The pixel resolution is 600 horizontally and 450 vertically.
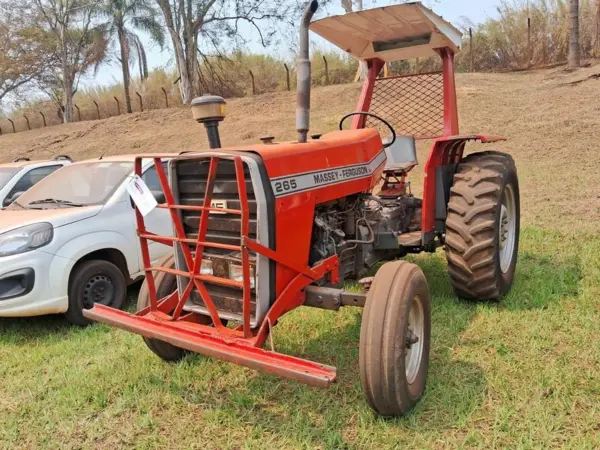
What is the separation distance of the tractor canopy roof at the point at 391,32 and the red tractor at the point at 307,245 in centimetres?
2

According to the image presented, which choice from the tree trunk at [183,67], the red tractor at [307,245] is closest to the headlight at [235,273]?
the red tractor at [307,245]

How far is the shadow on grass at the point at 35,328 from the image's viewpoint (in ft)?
14.7

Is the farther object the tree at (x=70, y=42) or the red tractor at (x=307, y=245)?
the tree at (x=70, y=42)

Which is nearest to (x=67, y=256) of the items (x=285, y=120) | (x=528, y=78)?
(x=285, y=120)

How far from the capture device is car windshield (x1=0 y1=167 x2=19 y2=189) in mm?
6902

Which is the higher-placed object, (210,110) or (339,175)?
(210,110)

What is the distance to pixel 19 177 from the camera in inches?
271

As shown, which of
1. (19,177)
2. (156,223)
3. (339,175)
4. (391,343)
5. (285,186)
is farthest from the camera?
(19,177)

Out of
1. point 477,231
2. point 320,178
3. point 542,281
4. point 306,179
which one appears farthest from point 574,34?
point 306,179

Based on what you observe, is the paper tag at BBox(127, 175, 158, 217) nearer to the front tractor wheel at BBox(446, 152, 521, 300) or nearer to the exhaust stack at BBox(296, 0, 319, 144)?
the exhaust stack at BBox(296, 0, 319, 144)

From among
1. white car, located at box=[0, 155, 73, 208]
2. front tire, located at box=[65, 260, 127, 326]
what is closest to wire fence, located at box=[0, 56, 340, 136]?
white car, located at box=[0, 155, 73, 208]

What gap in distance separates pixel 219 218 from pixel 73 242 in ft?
6.85

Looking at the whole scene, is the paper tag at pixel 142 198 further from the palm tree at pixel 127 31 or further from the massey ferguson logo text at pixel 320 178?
the palm tree at pixel 127 31

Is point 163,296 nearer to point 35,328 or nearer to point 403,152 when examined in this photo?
point 35,328
